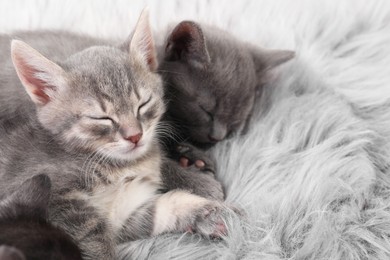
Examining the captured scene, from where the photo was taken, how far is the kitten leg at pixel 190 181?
3.67 feet

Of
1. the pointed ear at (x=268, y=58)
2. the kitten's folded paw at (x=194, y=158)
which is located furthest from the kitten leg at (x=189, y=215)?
the pointed ear at (x=268, y=58)

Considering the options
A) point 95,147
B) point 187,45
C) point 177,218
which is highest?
point 187,45

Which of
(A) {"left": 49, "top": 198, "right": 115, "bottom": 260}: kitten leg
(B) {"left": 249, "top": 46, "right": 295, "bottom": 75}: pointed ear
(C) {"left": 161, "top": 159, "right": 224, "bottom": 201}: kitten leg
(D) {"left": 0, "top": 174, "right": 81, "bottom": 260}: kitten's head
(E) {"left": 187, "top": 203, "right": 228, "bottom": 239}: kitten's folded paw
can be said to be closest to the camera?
(D) {"left": 0, "top": 174, "right": 81, "bottom": 260}: kitten's head

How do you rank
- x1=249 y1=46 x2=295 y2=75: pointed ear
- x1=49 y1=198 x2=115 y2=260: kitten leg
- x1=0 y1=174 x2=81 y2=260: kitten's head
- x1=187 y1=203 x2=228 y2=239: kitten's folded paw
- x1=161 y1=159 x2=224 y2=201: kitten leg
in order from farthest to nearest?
x1=249 y1=46 x2=295 y2=75: pointed ear, x1=161 y1=159 x2=224 y2=201: kitten leg, x1=187 y1=203 x2=228 y2=239: kitten's folded paw, x1=49 y1=198 x2=115 y2=260: kitten leg, x1=0 y1=174 x2=81 y2=260: kitten's head

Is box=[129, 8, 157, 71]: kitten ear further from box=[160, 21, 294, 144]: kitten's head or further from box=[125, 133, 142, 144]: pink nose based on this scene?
box=[125, 133, 142, 144]: pink nose

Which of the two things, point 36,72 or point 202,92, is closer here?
point 36,72

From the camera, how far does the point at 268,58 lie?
4.31 ft

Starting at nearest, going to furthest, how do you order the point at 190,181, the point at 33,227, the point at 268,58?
the point at 33,227, the point at 190,181, the point at 268,58

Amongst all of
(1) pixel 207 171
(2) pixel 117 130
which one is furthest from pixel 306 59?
(2) pixel 117 130

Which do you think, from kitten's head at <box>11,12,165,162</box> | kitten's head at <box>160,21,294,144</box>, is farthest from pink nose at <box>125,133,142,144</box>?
kitten's head at <box>160,21,294,144</box>

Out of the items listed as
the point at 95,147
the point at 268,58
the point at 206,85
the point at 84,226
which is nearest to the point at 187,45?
the point at 206,85

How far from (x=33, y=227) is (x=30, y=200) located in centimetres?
6

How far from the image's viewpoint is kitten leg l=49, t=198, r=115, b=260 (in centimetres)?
89

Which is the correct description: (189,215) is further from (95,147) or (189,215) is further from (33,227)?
(33,227)
